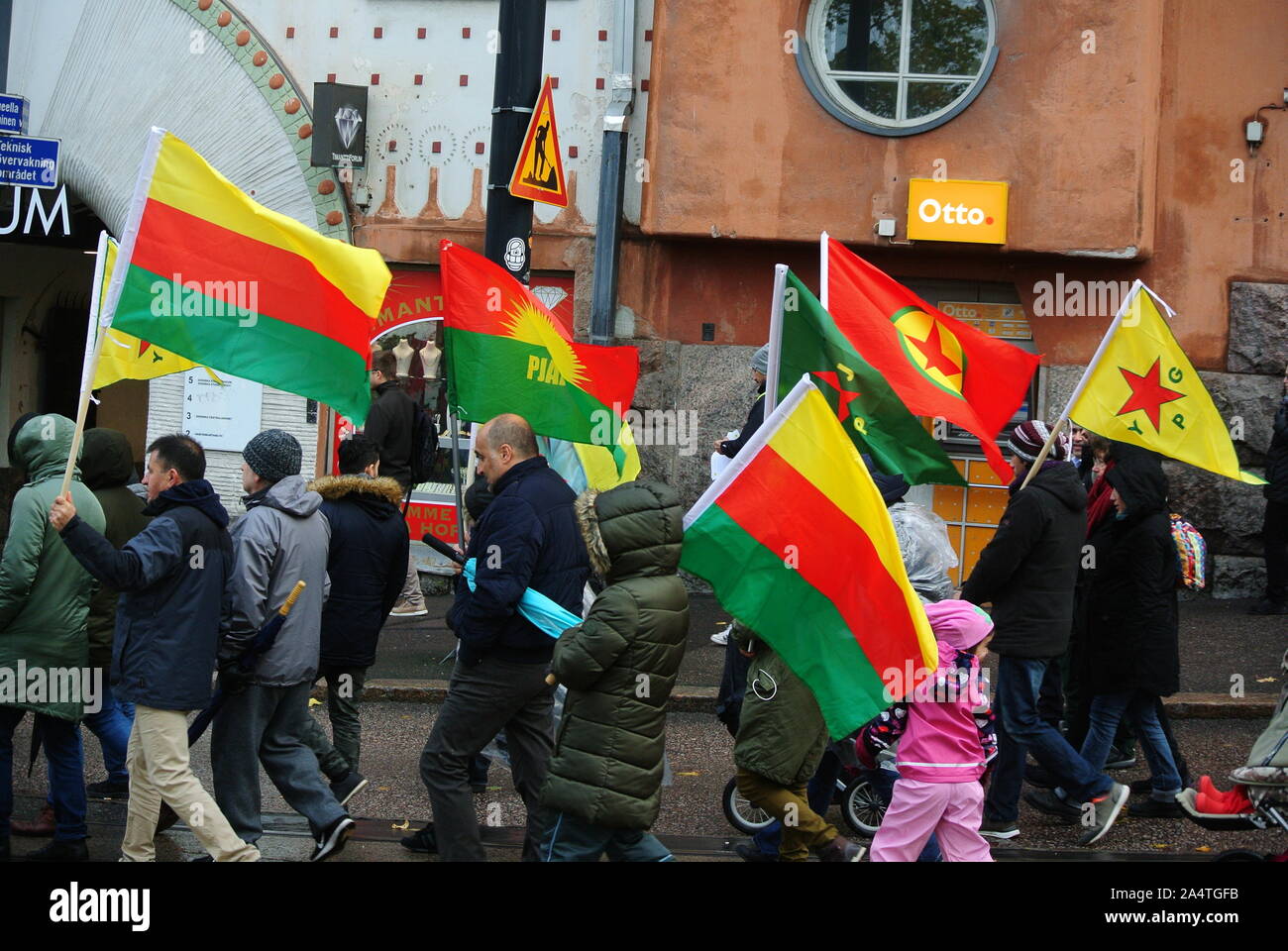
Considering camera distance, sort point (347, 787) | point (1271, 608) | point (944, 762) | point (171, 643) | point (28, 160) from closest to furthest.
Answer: point (944, 762) → point (171, 643) → point (347, 787) → point (1271, 608) → point (28, 160)

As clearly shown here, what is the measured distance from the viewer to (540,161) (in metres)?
8.98

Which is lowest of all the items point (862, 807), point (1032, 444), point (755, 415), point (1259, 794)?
point (862, 807)

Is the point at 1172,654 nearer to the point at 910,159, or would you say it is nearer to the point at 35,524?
the point at 35,524

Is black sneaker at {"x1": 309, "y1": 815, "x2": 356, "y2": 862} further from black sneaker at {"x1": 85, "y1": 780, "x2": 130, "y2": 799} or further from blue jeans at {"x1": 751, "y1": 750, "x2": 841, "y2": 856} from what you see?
blue jeans at {"x1": 751, "y1": 750, "x2": 841, "y2": 856}

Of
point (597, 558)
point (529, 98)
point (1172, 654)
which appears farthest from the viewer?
point (529, 98)

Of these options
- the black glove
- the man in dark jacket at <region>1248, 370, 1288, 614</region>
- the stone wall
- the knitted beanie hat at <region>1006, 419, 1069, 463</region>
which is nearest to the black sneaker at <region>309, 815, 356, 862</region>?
the black glove

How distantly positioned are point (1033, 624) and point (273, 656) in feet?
11.0

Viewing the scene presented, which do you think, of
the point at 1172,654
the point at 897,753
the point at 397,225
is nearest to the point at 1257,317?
the point at 1172,654

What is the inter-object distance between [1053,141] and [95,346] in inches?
344

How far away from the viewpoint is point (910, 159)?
12438 mm

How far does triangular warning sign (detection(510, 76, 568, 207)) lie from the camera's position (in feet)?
28.9

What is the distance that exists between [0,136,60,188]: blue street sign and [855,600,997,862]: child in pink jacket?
10.4m

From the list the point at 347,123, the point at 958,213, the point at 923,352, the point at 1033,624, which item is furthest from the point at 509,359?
the point at 347,123

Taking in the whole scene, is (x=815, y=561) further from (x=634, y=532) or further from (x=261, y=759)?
(x=261, y=759)
